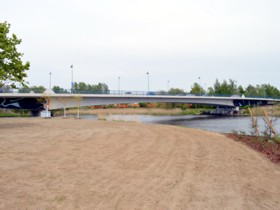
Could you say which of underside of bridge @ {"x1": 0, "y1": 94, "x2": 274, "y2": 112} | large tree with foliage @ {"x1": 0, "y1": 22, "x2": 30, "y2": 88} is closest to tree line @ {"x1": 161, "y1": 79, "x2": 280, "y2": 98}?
underside of bridge @ {"x1": 0, "y1": 94, "x2": 274, "y2": 112}

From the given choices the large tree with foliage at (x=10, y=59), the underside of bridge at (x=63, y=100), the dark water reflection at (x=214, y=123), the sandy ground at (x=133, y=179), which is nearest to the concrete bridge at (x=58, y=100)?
the underside of bridge at (x=63, y=100)

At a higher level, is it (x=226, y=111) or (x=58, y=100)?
(x=58, y=100)

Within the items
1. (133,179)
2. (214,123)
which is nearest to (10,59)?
A: (133,179)

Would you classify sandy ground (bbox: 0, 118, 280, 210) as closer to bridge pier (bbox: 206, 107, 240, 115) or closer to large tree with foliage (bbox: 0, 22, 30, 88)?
large tree with foliage (bbox: 0, 22, 30, 88)

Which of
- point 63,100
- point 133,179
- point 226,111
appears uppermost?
point 63,100

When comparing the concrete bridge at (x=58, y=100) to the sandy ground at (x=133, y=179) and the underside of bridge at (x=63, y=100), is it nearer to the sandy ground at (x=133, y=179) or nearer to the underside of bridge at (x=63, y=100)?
the underside of bridge at (x=63, y=100)

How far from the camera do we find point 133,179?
736 cm

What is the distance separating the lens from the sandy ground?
5824mm

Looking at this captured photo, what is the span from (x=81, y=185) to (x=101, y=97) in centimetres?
4432

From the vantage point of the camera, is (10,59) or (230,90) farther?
(230,90)

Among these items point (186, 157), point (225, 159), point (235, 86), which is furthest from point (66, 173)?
point (235, 86)

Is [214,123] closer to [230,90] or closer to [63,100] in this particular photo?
[63,100]

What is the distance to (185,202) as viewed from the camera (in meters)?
5.90

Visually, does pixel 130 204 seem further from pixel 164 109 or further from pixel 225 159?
pixel 164 109
